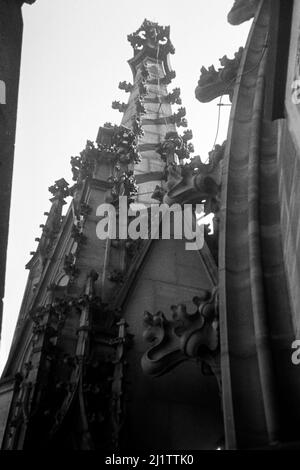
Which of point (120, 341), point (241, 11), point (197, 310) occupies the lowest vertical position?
point (197, 310)

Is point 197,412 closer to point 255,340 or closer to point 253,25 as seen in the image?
point 255,340

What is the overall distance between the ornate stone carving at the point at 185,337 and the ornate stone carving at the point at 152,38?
65.2 feet

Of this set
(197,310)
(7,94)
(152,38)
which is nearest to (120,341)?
(197,310)

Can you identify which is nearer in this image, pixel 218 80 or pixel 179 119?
pixel 218 80

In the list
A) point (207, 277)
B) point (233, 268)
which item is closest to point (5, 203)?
point (233, 268)

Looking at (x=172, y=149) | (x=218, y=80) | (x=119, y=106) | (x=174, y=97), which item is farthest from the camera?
(x=174, y=97)

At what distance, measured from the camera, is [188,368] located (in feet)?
21.5

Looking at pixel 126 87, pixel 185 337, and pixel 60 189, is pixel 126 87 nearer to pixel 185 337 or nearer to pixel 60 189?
pixel 60 189

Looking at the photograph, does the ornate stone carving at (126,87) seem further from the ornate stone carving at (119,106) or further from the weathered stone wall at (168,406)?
the weathered stone wall at (168,406)

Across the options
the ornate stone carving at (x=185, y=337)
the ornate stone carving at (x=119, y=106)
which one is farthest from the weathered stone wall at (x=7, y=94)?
the ornate stone carving at (x=119, y=106)

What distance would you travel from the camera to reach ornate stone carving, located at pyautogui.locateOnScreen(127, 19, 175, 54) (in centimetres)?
2306

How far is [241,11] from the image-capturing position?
8.31m

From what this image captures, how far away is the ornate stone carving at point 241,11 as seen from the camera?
8148mm

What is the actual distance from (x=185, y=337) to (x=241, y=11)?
5.97 m
